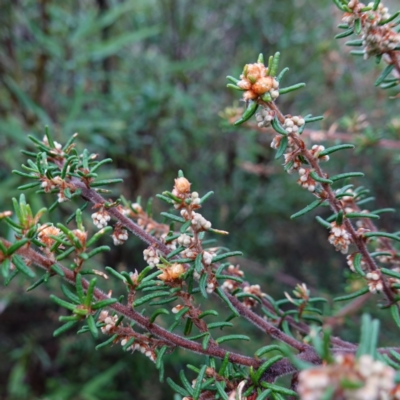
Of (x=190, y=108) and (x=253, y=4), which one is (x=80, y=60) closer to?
(x=190, y=108)

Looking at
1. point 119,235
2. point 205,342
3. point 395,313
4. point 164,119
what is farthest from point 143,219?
point 164,119

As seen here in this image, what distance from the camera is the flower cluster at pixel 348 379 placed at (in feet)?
0.66

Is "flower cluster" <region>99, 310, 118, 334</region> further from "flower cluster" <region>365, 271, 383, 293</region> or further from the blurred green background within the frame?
the blurred green background

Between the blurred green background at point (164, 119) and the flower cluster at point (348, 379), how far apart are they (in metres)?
1.09

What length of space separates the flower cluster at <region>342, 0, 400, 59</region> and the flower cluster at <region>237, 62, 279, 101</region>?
16cm

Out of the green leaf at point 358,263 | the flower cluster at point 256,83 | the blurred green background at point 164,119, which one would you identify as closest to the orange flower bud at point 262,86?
the flower cluster at point 256,83

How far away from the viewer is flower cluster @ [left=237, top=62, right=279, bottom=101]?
1.24ft

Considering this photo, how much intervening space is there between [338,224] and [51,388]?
1312mm

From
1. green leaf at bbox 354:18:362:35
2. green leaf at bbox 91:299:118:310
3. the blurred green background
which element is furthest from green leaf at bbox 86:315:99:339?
the blurred green background

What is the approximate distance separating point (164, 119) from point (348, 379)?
1561 millimetres

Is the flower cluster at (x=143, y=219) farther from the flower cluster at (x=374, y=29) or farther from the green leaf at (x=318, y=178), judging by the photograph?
the flower cluster at (x=374, y=29)

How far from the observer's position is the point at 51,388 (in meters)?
1.41

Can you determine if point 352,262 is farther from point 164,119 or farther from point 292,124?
point 164,119

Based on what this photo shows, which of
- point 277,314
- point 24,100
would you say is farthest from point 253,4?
point 277,314
